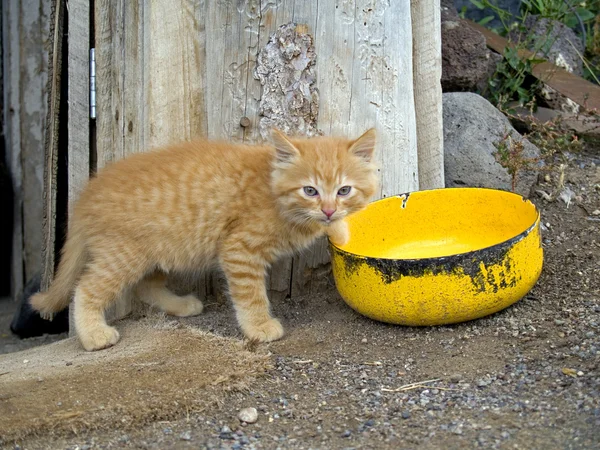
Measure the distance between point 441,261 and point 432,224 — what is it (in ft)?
2.48

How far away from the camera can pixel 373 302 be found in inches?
125

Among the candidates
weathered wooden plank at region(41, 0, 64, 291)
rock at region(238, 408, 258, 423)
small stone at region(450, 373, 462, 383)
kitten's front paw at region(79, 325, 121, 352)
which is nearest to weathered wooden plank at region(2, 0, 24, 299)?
weathered wooden plank at region(41, 0, 64, 291)

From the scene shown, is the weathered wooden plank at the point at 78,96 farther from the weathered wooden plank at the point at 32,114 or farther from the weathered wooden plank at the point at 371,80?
the weathered wooden plank at the point at 32,114

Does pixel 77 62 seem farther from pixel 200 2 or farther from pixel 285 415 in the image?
pixel 285 415

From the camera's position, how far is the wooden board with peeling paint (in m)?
3.40

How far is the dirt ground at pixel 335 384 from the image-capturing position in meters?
2.50

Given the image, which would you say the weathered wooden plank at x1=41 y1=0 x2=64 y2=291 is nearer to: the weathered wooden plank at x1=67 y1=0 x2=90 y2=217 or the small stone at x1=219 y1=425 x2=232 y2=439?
the weathered wooden plank at x1=67 y1=0 x2=90 y2=217

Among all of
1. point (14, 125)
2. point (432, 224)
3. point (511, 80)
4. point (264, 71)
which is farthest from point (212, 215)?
point (14, 125)

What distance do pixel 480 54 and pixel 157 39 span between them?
93.5 inches

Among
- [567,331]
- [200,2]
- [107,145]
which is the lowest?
[567,331]

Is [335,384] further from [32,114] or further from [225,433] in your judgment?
[32,114]

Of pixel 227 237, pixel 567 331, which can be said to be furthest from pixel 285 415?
pixel 567 331

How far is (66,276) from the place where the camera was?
3.66 meters

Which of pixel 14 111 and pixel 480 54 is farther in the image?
pixel 14 111
